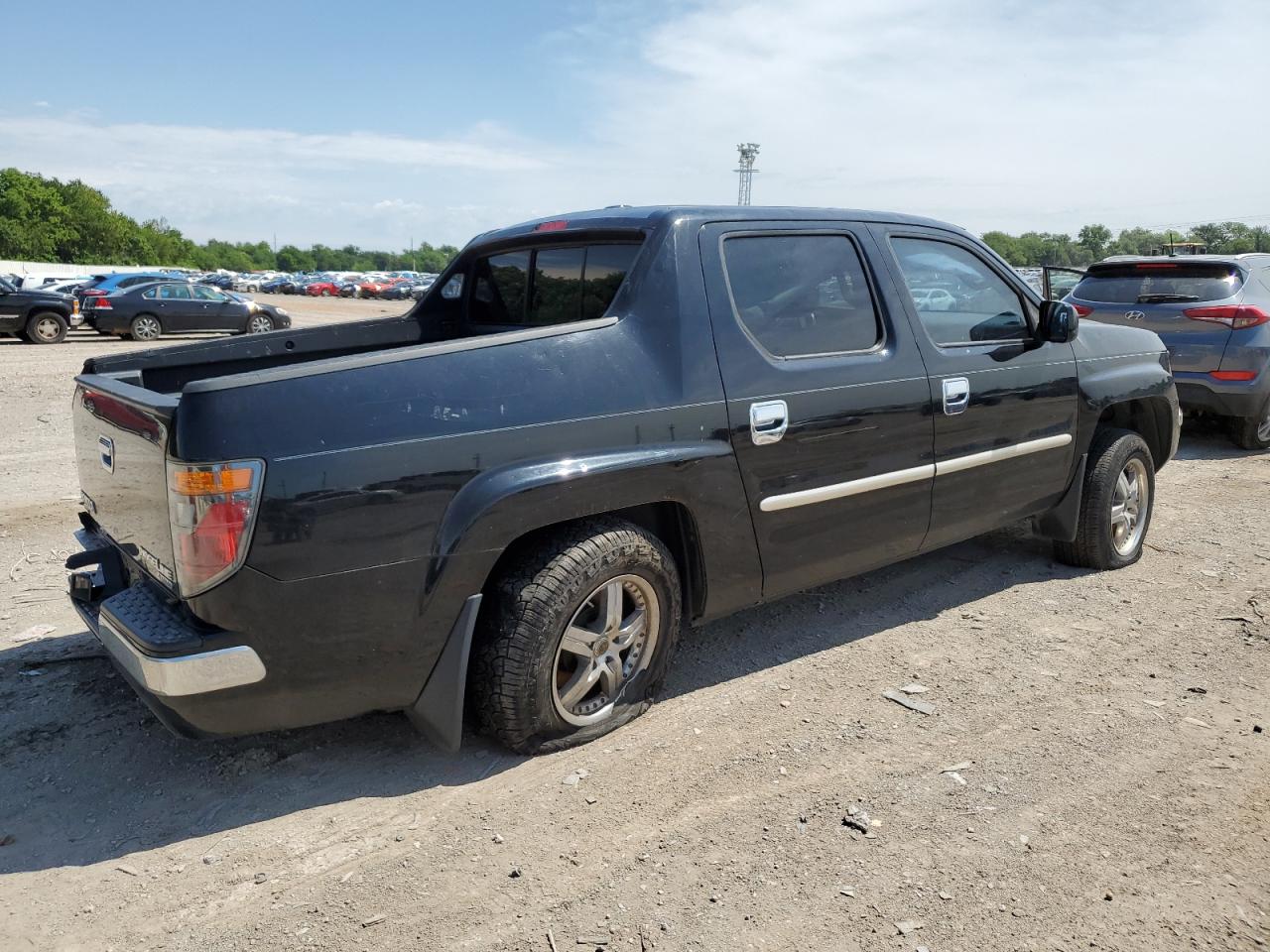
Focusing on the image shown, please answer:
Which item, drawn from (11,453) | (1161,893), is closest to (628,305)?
(1161,893)

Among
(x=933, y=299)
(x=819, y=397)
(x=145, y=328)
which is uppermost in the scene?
(x=933, y=299)

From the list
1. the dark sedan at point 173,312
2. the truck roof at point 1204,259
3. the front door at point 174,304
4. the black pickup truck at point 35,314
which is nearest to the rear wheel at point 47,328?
the black pickup truck at point 35,314

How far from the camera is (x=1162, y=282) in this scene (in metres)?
8.98

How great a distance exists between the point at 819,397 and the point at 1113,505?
2.44 metres

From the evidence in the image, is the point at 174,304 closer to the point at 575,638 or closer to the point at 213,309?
the point at 213,309

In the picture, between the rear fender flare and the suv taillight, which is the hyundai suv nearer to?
the rear fender flare

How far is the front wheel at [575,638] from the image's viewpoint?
10.2ft

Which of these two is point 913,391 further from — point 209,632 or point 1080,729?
point 209,632

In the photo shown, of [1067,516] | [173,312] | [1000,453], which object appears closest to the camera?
[1000,453]

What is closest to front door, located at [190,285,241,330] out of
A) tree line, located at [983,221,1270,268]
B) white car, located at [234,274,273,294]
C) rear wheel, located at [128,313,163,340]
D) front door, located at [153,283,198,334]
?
front door, located at [153,283,198,334]

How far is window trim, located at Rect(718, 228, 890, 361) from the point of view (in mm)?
3635

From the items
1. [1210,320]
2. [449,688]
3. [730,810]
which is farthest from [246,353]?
[1210,320]

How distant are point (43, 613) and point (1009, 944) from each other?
422cm

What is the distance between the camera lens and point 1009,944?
2.45m
